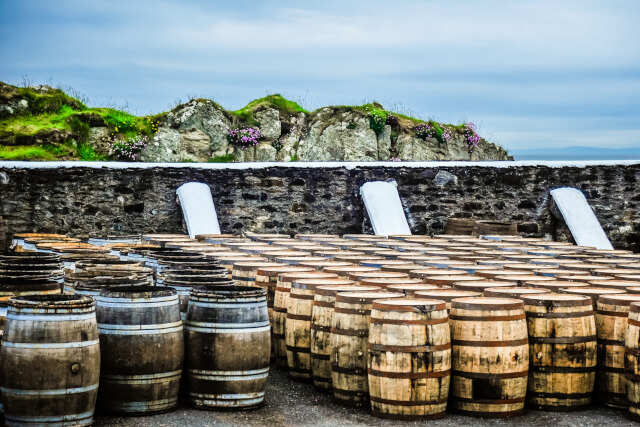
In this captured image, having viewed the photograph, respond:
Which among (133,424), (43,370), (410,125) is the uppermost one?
(410,125)

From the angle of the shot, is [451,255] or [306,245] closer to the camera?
[451,255]

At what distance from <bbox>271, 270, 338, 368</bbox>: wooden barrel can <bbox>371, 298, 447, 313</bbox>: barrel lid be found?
4.11 feet

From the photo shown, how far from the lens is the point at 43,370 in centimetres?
417

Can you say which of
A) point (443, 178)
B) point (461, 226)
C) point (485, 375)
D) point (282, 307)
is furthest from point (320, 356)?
point (443, 178)

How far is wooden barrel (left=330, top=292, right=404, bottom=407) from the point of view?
500cm

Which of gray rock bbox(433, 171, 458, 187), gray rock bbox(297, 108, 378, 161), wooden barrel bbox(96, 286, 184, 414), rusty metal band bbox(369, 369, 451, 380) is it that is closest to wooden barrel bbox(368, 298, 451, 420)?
rusty metal band bbox(369, 369, 451, 380)

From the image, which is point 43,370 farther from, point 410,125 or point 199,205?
point 410,125

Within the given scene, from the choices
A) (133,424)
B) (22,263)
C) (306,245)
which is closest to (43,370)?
(133,424)

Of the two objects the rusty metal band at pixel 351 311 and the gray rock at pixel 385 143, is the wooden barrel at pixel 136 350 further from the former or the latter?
the gray rock at pixel 385 143

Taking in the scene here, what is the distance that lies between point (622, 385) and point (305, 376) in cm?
205

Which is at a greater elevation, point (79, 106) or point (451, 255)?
point (79, 106)

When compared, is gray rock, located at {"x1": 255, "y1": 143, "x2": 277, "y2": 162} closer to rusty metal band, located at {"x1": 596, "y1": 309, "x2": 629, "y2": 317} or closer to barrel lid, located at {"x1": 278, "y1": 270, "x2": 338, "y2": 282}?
barrel lid, located at {"x1": 278, "y1": 270, "x2": 338, "y2": 282}

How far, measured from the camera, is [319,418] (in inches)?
193

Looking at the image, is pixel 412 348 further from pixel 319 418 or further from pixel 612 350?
pixel 612 350
